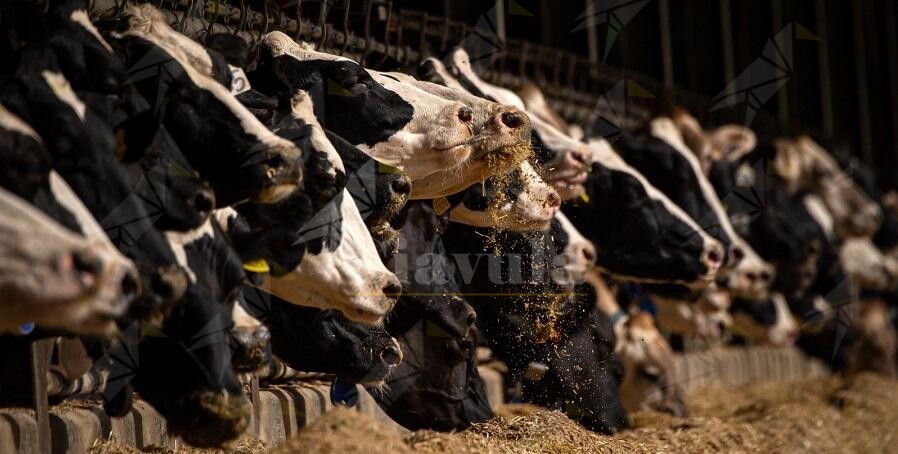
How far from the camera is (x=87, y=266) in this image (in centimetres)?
267

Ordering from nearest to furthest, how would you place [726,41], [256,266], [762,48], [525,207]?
[256,266]
[525,207]
[726,41]
[762,48]

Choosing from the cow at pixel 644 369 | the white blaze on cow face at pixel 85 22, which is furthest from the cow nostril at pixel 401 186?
the cow at pixel 644 369

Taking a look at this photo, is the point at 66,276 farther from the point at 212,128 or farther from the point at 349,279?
the point at 349,279

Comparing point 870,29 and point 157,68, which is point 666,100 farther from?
point 870,29

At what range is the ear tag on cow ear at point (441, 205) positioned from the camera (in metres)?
5.49

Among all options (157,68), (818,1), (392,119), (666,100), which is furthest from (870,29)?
(157,68)

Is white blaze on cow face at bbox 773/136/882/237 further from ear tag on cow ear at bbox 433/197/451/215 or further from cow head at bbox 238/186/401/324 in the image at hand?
cow head at bbox 238/186/401/324

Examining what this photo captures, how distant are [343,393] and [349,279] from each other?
121cm

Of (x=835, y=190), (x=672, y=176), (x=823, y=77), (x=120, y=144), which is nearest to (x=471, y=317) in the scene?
(x=120, y=144)

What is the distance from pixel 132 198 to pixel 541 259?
8.42 ft

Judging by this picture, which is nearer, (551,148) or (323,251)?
(323,251)

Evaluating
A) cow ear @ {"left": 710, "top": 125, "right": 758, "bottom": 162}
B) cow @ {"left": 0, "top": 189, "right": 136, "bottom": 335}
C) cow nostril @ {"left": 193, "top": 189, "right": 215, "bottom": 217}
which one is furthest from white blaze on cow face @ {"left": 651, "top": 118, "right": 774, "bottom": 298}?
cow @ {"left": 0, "top": 189, "right": 136, "bottom": 335}

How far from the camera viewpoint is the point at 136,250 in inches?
139

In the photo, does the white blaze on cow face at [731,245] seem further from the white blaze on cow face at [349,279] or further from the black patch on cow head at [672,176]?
the white blaze on cow face at [349,279]
